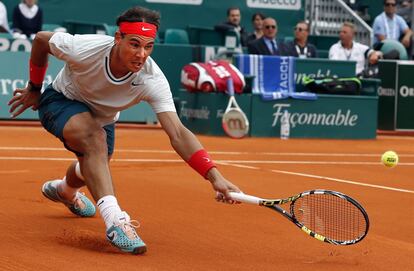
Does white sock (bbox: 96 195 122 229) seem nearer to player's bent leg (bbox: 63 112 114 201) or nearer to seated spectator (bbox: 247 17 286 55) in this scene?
player's bent leg (bbox: 63 112 114 201)

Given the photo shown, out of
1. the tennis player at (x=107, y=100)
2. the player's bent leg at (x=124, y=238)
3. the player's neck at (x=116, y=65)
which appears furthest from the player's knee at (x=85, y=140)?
the player's bent leg at (x=124, y=238)

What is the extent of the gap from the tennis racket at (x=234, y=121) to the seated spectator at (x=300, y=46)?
6.30ft

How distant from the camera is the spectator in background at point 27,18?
53.6 ft

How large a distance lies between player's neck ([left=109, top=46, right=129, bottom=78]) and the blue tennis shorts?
0.32m

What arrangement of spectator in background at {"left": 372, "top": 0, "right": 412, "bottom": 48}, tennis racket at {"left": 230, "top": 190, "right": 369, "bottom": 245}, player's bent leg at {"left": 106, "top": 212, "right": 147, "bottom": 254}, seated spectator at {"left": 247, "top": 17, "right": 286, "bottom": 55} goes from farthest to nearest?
spectator in background at {"left": 372, "top": 0, "right": 412, "bottom": 48} → seated spectator at {"left": 247, "top": 17, "right": 286, "bottom": 55} → player's bent leg at {"left": 106, "top": 212, "right": 147, "bottom": 254} → tennis racket at {"left": 230, "top": 190, "right": 369, "bottom": 245}

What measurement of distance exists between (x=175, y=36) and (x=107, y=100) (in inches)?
461

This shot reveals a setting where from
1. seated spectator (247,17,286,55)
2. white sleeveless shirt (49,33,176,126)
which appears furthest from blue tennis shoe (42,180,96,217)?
seated spectator (247,17,286,55)

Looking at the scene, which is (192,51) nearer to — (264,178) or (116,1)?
(116,1)

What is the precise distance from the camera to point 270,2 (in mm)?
20391

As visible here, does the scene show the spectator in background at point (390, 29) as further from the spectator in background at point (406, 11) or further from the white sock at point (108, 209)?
the white sock at point (108, 209)

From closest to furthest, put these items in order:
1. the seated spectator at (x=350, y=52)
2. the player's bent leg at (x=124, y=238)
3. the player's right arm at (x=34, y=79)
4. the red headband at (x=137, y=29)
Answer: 1. the player's bent leg at (x=124, y=238)
2. the red headband at (x=137, y=29)
3. the player's right arm at (x=34, y=79)
4. the seated spectator at (x=350, y=52)

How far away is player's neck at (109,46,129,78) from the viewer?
598 centimetres

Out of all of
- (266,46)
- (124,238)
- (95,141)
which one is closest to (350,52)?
(266,46)

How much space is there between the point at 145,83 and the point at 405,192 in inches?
153
